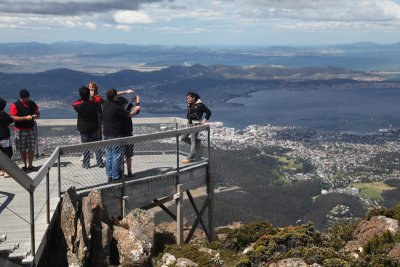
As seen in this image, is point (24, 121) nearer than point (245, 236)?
Yes

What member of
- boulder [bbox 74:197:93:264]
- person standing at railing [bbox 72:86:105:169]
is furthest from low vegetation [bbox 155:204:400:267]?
person standing at railing [bbox 72:86:105:169]

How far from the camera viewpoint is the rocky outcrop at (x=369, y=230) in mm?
10203

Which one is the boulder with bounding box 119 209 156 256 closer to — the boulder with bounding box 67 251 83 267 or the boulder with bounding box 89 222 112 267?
the boulder with bounding box 89 222 112 267

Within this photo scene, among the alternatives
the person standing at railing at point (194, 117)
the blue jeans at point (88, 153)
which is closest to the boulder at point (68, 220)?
the blue jeans at point (88, 153)

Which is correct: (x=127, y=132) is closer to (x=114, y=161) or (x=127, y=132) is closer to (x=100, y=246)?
(x=114, y=161)

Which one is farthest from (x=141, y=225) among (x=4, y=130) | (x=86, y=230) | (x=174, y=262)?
(x=4, y=130)

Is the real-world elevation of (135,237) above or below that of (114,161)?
below

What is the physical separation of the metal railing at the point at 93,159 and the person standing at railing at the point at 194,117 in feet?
0.54

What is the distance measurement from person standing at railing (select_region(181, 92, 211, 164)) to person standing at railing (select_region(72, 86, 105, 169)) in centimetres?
210

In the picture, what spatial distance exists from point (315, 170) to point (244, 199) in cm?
3880

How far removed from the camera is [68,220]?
802 centimetres

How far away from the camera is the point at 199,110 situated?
42.3ft

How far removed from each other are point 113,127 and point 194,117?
3.00m

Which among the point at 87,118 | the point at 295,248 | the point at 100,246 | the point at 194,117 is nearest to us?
the point at 100,246
